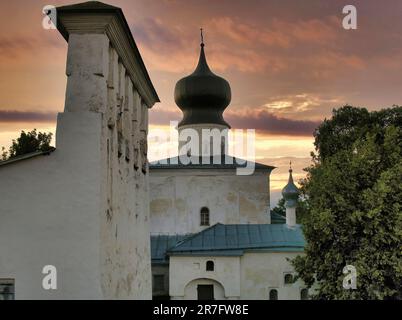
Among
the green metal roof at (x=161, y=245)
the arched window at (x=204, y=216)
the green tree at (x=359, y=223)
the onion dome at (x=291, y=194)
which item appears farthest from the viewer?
the arched window at (x=204, y=216)

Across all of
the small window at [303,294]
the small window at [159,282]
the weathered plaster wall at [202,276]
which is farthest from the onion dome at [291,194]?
the small window at [159,282]

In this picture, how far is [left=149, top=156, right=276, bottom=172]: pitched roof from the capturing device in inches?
1201

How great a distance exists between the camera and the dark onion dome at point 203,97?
31719mm

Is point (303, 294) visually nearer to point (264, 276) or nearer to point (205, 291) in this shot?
point (264, 276)

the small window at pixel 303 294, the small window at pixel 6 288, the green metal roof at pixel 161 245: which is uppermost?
the green metal roof at pixel 161 245

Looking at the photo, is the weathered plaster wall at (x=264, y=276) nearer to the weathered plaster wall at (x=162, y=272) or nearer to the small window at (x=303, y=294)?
the small window at (x=303, y=294)

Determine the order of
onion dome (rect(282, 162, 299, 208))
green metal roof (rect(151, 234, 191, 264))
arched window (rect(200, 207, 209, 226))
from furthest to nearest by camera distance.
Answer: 1. arched window (rect(200, 207, 209, 226))
2. onion dome (rect(282, 162, 299, 208))
3. green metal roof (rect(151, 234, 191, 264))

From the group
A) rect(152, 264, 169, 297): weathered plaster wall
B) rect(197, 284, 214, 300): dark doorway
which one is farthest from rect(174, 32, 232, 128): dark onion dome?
rect(197, 284, 214, 300): dark doorway

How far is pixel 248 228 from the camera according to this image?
2845 centimetres

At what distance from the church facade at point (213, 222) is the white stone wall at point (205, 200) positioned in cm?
5

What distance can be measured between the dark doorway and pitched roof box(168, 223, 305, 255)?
4.86ft

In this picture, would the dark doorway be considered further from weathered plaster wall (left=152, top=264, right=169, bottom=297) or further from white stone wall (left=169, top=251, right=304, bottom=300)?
weathered plaster wall (left=152, top=264, right=169, bottom=297)

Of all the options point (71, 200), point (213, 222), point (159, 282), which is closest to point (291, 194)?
point (213, 222)

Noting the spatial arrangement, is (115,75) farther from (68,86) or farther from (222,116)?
(222,116)
